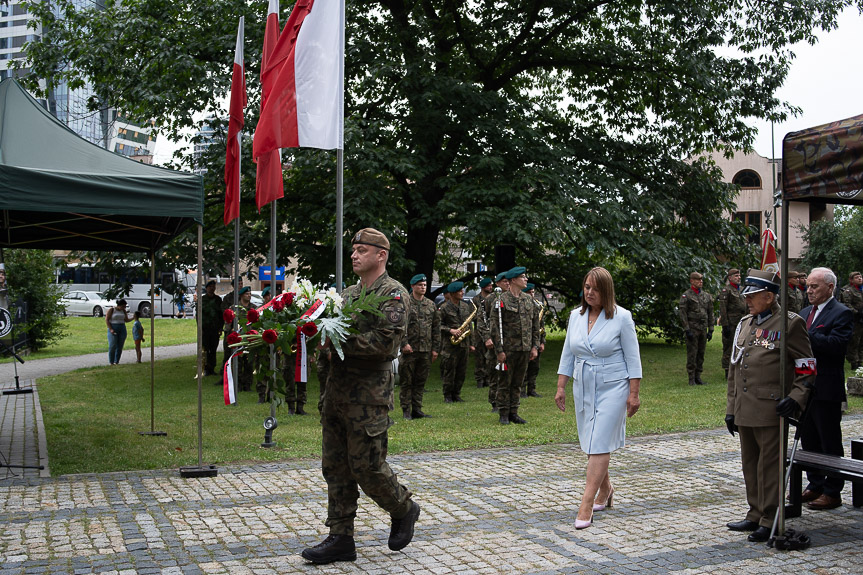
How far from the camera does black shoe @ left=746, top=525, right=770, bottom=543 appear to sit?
239 inches

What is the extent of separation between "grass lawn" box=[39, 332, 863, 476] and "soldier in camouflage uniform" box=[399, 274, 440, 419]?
1.21 feet

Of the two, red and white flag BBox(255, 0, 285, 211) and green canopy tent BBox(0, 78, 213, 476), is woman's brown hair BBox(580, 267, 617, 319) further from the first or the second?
red and white flag BBox(255, 0, 285, 211)

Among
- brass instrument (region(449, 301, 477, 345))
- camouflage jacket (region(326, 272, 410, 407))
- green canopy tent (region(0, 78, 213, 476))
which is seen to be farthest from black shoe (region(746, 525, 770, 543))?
brass instrument (region(449, 301, 477, 345))

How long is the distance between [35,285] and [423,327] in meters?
17.7

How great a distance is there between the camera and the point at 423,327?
44.3 ft

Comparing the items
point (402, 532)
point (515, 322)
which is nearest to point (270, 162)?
point (515, 322)

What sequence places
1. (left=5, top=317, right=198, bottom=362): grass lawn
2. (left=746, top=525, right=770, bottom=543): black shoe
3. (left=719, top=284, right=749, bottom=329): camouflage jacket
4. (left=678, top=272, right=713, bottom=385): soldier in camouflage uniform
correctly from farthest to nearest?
(left=5, top=317, right=198, bottom=362): grass lawn, (left=678, top=272, right=713, bottom=385): soldier in camouflage uniform, (left=719, top=284, right=749, bottom=329): camouflage jacket, (left=746, top=525, right=770, bottom=543): black shoe

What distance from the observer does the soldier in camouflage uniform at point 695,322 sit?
17.3 m

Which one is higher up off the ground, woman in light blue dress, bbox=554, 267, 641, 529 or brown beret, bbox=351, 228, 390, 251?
brown beret, bbox=351, 228, 390, 251

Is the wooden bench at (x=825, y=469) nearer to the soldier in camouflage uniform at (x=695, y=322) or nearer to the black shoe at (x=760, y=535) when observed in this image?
the black shoe at (x=760, y=535)

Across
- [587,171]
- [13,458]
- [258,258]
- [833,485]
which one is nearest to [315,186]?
[258,258]

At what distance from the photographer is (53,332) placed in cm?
2883

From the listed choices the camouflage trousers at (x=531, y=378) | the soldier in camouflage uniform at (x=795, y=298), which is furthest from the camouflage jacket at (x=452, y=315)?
the soldier in camouflage uniform at (x=795, y=298)

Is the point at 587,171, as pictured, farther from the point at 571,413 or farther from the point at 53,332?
the point at 53,332
